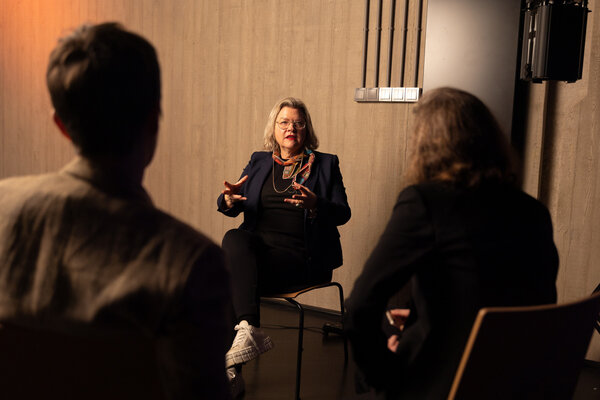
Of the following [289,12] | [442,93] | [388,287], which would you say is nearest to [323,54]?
[289,12]

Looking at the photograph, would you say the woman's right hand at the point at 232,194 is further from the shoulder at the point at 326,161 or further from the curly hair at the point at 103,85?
the curly hair at the point at 103,85

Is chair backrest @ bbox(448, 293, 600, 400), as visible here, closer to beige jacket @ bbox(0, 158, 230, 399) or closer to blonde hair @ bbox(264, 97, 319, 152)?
beige jacket @ bbox(0, 158, 230, 399)

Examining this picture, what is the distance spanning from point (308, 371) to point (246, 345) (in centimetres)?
66

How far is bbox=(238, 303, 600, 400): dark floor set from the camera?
9.00 ft

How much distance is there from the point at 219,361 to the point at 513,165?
87 cm

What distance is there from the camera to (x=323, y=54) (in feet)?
12.8

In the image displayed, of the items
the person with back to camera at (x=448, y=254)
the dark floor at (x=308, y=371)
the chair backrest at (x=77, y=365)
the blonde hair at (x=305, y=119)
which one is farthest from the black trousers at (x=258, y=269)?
the chair backrest at (x=77, y=365)

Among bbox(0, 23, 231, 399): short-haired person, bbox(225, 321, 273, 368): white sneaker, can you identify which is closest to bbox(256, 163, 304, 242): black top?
bbox(225, 321, 273, 368): white sneaker

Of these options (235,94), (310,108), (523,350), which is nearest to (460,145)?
(523,350)

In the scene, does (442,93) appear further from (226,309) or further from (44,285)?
(44,285)

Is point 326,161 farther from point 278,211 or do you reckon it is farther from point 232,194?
point 232,194

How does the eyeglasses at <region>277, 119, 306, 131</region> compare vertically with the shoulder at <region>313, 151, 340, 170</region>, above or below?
above

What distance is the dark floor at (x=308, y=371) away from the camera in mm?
2742

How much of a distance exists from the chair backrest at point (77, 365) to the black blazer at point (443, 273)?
23.9 inches
